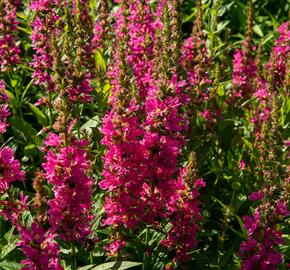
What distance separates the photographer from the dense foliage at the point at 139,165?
372 cm

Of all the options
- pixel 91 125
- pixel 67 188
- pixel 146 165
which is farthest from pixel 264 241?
pixel 91 125

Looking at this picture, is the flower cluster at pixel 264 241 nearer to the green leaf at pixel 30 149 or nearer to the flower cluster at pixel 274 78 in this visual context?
the flower cluster at pixel 274 78

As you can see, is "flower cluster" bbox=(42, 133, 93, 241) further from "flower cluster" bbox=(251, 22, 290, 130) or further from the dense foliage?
"flower cluster" bbox=(251, 22, 290, 130)

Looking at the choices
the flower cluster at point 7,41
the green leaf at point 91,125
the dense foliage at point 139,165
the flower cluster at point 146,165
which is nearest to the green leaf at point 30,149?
the dense foliage at point 139,165

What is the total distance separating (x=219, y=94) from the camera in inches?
267

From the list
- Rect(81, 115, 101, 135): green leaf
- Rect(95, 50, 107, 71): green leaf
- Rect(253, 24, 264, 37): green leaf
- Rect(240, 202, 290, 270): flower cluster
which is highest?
Rect(95, 50, 107, 71): green leaf

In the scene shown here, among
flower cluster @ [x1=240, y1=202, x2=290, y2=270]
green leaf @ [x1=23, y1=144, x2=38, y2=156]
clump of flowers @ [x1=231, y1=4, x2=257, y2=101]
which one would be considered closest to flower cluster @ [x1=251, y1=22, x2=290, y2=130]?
clump of flowers @ [x1=231, y1=4, x2=257, y2=101]

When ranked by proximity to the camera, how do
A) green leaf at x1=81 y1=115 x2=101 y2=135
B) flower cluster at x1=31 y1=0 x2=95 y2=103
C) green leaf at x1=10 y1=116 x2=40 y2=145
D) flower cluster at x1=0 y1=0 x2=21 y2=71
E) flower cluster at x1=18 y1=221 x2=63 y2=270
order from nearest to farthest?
1. flower cluster at x1=18 y1=221 x2=63 y2=270
2. flower cluster at x1=31 y1=0 x2=95 y2=103
3. green leaf at x1=81 y1=115 x2=101 y2=135
4. green leaf at x1=10 y1=116 x2=40 y2=145
5. flower cluster at x1=0 y1=0 x2=21 y2=71

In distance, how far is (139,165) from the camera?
156 inches

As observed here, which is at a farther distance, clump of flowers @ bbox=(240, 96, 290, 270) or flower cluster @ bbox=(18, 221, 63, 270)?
clump of flowers @ bbox=(240, 96, 290, 270)

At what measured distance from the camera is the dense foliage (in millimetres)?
3723

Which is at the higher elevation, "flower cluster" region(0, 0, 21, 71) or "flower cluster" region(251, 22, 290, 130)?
"flower cluster" region(0, 0, 21, 71)

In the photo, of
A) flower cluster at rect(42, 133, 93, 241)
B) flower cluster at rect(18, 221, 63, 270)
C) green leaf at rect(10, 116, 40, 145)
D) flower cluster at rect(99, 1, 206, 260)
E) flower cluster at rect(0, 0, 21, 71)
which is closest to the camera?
flower cluster at rect(18, 221, 63, 270)

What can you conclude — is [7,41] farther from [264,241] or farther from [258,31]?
[258,31]
